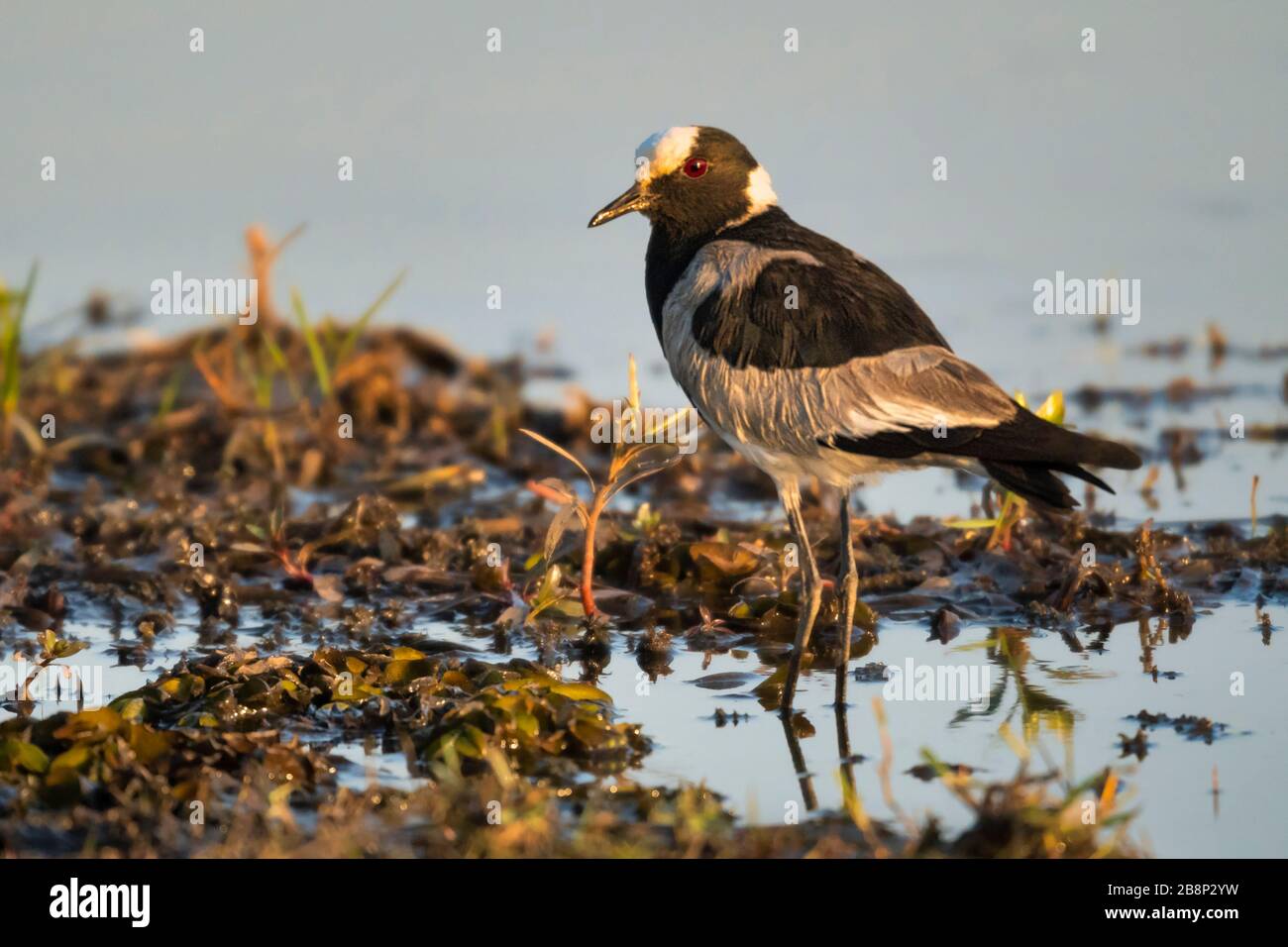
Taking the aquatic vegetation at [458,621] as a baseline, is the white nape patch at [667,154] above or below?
above

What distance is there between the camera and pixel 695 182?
255 inches

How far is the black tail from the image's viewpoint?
538 centimetres

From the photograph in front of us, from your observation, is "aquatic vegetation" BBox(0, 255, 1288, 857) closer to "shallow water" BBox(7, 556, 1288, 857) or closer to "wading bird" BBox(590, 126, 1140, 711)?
"shallow water" BBox(7, 556, 1288, 857)

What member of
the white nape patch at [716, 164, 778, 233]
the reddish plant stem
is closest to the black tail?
the reddish plant stem

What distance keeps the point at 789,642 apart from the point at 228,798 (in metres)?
2.26

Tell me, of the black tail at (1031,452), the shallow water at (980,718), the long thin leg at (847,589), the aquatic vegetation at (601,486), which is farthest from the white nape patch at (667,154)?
the shallow water at (980,718)

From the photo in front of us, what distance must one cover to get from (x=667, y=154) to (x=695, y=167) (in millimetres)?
107

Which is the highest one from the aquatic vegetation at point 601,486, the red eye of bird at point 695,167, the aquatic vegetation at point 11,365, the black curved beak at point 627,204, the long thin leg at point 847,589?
the red eye of bird at point 695,167

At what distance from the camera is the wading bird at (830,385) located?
5.50 m

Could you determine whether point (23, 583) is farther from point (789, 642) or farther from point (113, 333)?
point (113, 333)

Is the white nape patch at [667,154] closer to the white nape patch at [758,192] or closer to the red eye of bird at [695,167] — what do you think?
the red eye of bird at [695,167]

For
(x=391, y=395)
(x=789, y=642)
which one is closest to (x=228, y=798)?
(x=789, y=642)

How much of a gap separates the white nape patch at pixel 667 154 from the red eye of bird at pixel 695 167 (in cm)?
3


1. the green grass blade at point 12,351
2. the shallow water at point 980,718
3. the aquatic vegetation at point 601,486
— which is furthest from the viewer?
the green grass blade at point 12,351
